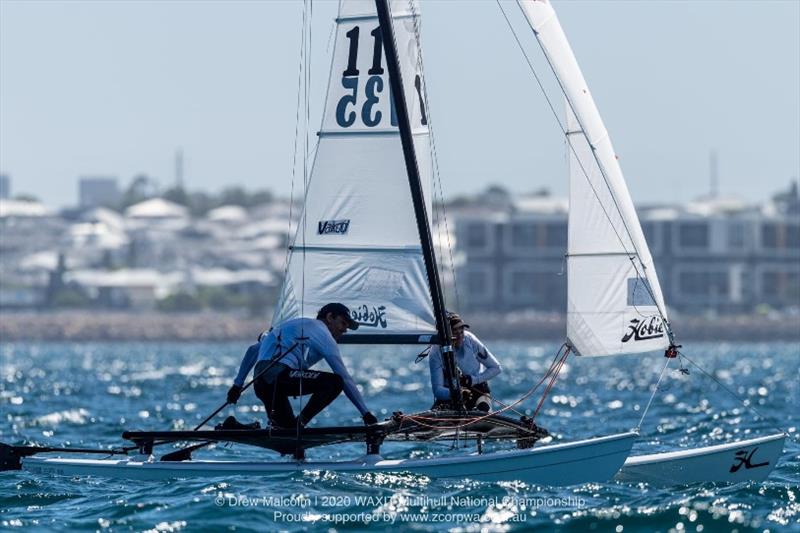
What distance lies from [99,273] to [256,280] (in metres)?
14.6

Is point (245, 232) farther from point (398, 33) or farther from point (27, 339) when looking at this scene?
point (398, 33)

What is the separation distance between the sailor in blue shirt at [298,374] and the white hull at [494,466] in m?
0.41

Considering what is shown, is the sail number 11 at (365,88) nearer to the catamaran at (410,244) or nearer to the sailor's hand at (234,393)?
the catamaran at (410,244)

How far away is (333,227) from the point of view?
53.1 ft

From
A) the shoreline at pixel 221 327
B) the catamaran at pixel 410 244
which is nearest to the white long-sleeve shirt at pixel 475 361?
the catamaran at pixel 410 244

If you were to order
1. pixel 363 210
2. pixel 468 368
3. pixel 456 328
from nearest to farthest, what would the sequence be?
pixel 363 210 → pixel 456 328 → pixel 468 368

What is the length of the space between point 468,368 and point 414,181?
1.91 metres

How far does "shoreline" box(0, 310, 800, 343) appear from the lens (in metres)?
119

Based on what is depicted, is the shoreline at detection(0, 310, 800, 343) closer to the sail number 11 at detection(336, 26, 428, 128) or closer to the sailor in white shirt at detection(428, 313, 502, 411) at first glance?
the sailor in white shirt at detection(428, 313, 502, 411)

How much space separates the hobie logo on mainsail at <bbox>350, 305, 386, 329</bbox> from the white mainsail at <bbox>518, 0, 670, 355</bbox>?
5.48ft

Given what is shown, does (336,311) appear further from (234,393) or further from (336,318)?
(234,393)

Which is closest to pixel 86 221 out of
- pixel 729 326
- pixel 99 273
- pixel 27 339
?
pixel 99 273

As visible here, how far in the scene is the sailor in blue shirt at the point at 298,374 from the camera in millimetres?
15320

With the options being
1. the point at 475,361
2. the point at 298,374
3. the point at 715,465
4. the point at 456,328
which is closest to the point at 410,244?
the point at 456,328
